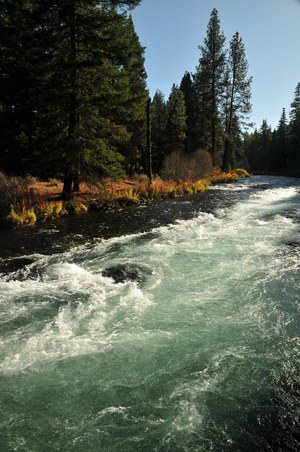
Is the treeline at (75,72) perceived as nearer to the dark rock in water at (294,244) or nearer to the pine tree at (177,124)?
the dark rock in water at (294,244)

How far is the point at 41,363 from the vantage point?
4.21 m

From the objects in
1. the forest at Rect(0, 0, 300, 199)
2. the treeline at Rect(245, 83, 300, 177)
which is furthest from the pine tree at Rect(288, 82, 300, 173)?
the forest at Rect(0, 0, 300, 199)

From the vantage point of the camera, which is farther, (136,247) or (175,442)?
(136,247)

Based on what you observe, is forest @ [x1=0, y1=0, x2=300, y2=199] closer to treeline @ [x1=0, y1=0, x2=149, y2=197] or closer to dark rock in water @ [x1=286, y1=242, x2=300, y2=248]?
treeline @ [x1=0, y1=0, x2=149, y2=197]

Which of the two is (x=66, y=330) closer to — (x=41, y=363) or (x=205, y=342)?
(x=41, y=363)

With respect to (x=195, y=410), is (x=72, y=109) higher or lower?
higher

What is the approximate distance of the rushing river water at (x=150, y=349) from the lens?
126 inches

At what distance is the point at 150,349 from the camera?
4.56 metres

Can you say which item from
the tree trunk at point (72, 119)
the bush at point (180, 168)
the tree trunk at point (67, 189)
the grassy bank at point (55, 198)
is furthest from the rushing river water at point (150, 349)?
the bush at point (180, 168)

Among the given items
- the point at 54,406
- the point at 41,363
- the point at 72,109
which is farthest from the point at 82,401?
the point at 72,109

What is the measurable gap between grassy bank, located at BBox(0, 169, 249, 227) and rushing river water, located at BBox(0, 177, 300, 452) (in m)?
3.18

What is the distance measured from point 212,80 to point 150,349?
38089mm

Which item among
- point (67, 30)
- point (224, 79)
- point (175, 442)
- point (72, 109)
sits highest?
point (224, 79)

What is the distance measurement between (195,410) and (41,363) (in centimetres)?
220
